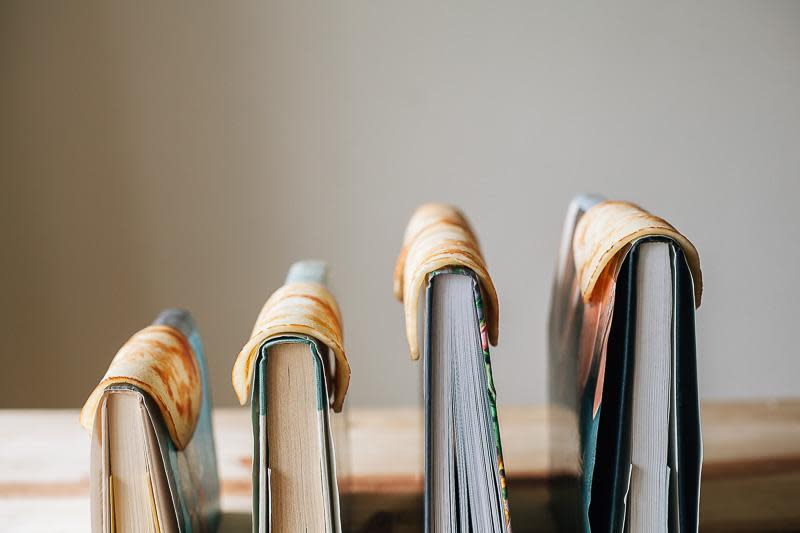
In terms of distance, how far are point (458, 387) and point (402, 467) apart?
15.0 inches

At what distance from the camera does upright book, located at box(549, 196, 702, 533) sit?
523 millimetres

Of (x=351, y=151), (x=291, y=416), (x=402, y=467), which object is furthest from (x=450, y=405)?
(x=351, y=151)

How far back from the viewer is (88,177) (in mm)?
2033

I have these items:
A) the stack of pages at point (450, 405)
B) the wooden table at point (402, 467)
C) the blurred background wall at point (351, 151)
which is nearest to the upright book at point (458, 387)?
the stack of pages at point (450, 405)

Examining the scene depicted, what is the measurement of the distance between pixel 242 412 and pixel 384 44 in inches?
47.3

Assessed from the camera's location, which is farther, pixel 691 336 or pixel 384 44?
pixel 384 44

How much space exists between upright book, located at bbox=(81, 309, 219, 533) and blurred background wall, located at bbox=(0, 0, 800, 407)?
1489 millimetres

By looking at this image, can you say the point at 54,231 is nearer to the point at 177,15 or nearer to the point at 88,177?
the point at 88,177

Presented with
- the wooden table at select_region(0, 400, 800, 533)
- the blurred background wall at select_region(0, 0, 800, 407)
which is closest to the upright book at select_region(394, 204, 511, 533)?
the wooden table at select_region(0, 400, 800, 533)

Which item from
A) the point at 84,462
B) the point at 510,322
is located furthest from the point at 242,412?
the point at 510,322

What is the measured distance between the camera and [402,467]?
891 millimetres

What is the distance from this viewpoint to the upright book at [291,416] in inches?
19.4

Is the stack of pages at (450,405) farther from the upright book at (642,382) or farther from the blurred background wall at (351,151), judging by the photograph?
the blurred background wall at (351,151)

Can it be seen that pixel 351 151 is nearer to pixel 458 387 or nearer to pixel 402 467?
pixel 402 467
